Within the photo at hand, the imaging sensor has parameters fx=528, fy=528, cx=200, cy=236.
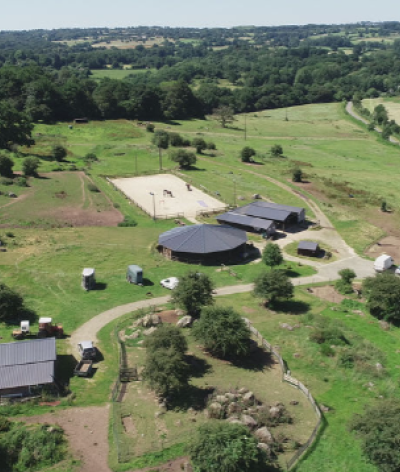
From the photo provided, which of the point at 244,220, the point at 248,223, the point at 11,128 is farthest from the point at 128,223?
the point at 11,128

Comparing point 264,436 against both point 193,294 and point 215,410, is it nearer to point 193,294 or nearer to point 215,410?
point 215,410

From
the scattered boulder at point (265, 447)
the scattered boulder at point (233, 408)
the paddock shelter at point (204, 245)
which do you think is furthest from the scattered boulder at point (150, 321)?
the scattered boulder at point (265, 447)

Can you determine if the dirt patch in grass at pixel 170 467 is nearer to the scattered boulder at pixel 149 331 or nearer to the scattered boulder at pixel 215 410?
the scattered boulder at pixel 215 410

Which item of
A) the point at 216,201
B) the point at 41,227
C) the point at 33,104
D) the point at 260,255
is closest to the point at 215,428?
the point at 260,255

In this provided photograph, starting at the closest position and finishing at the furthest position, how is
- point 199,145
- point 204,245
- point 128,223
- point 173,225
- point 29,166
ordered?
point 204,245, point 128,223, point 173,225, point 29,166, point 199,145

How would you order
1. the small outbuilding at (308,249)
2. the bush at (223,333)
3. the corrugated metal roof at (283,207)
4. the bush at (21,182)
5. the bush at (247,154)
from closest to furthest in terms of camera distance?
the bush at (223,333)
the small outbuilding at (308,249)
the corrugated metal roof at (283,207)
the bush at (21,182)
the bush at (247,154)
